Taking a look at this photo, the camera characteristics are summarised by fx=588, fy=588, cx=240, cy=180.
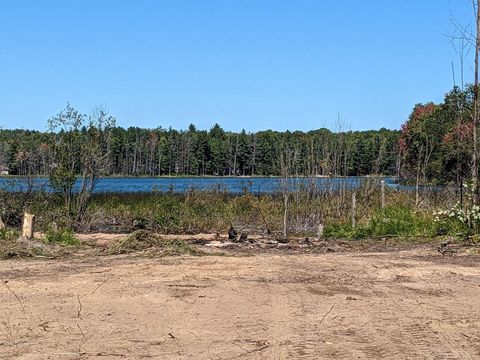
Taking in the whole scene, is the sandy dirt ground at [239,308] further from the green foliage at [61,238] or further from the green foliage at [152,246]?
the green foliage at [61,238]

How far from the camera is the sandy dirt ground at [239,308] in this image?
5.50 metres

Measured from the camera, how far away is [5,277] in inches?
342

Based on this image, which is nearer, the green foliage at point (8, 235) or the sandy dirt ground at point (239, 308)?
the sandy dirt ground at point (239, 308)

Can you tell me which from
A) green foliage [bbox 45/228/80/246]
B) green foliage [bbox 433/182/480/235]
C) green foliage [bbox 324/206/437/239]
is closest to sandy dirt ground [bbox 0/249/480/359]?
green foliage [bbox 45/228/80/246]

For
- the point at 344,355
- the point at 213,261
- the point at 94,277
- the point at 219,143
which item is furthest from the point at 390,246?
the point at 219,143

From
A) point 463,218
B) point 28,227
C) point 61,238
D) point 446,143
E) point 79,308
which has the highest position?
point 446,143

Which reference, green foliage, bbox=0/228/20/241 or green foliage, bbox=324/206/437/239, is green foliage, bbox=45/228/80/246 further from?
green foliage, bbox=324/206/437/239

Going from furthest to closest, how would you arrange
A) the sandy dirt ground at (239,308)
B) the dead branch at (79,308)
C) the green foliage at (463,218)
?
1. the green foliage at (463,218)
2. the dead branch at (79,308)
3. the sandy dirt ground at (239,308)

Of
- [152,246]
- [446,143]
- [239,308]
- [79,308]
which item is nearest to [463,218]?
[152,246]

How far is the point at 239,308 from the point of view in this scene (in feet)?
22.9

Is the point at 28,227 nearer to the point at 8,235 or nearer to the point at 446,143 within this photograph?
the point at 8,235

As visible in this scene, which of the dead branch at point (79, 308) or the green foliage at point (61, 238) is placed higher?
the green foliage at point (61, 238)

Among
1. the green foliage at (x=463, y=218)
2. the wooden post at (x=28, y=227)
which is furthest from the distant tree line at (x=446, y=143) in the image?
the wooden post at (x=28, y=227)

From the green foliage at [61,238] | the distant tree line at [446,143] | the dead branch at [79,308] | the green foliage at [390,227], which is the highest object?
the distant tree line at [446,143]
